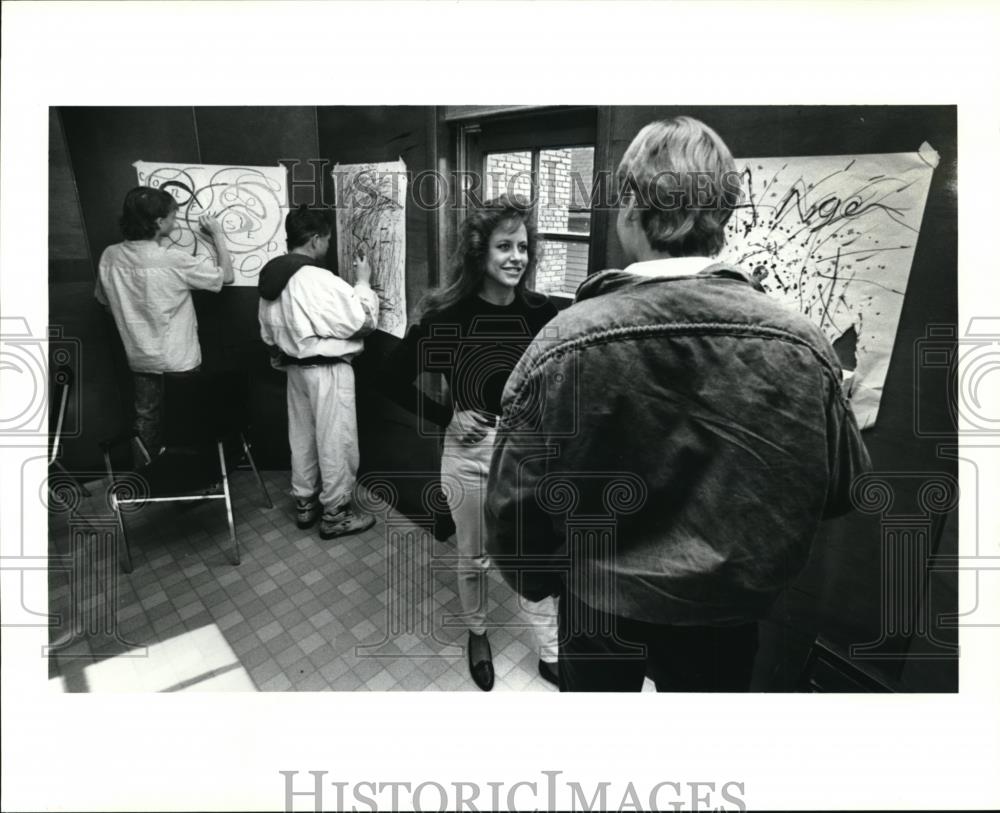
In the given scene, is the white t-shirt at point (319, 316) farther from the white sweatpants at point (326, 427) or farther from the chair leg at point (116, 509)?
the chair leg at point (116, 509)

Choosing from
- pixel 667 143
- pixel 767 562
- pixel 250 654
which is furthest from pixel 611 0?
pixel 250 654

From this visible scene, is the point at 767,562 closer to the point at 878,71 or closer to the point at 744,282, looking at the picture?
the point at 744,282

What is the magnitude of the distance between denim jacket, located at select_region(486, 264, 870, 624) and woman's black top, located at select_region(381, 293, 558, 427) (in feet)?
1.18

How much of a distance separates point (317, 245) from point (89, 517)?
0.94m

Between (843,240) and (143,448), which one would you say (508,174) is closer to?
(843,240)

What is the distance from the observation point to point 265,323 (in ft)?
5.04

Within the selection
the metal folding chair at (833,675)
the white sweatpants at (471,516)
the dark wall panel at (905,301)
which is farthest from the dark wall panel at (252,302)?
the metal folding chair at (833,675)

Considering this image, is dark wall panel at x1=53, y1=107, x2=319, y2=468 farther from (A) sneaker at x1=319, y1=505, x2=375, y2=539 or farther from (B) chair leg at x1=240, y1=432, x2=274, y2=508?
(A) sneaker at x1=319, y1=505, x2=375, y2=539

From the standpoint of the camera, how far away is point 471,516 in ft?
4.99

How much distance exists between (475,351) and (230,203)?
0.73 meters

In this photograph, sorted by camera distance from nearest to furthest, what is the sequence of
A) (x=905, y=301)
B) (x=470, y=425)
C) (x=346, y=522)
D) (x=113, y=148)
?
(x=905, y=301) < (x=113, y=148) < (x=470, y=425) < (x=346, y=522)

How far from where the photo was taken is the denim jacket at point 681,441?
35.1 inches

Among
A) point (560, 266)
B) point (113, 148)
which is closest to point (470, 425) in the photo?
point (560, 266)

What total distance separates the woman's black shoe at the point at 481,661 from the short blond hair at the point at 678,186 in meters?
1.19
